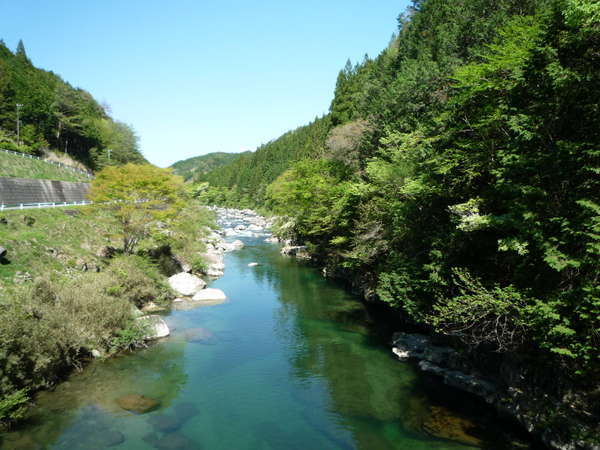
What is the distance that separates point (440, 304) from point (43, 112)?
208 feet

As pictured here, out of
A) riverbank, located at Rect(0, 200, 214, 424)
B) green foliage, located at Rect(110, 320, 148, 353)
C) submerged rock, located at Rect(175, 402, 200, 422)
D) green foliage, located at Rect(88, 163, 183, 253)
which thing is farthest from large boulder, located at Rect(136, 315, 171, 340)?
green foliage, located at Rect(88, 163, 183, 253)

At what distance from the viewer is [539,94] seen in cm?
987

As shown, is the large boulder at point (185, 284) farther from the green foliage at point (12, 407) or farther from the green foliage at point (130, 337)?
the green foliage at point (12, 407)

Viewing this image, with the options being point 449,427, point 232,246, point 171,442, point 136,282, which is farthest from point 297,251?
point 171,442

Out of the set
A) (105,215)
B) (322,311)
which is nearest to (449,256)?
(322,311)

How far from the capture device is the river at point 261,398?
35.4 feet

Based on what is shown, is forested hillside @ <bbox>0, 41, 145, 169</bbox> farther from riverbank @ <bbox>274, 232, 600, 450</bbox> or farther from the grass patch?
riverbank @ <bbox>274, 232, 600, 450</bbox>

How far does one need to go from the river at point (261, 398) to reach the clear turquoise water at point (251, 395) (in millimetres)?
36

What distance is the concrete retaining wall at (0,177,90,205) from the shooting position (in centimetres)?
2875

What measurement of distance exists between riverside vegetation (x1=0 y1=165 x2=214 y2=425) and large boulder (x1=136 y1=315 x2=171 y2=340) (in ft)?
1.06

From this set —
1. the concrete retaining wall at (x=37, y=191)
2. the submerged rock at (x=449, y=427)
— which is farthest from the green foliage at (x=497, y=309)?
the concrete retaining wall at (x=37, y=191)

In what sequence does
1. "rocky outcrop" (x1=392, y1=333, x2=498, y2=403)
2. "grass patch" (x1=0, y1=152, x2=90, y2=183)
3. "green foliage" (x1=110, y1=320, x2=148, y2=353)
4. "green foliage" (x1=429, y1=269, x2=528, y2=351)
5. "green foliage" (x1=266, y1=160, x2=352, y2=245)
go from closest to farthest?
"green foliage" (x1=429, y1=269, x2=528, y2=351), "rocky outcrop" (x1=392, y1=333, x2=498, y2=403), "green foliage" (x1=110, y1=320, x2=148, y2=353), "green foliage" (x1=266, y1=160, x2=352, y2=245), "grass patch" (x1=0, y1=152, x2=90, y2=183)

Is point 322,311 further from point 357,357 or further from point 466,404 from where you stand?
point 466,404

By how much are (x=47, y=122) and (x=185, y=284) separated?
4867 cm
